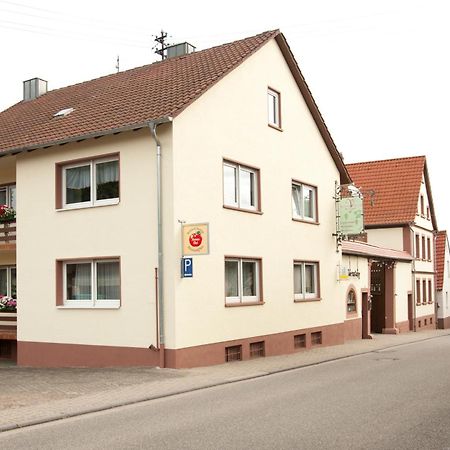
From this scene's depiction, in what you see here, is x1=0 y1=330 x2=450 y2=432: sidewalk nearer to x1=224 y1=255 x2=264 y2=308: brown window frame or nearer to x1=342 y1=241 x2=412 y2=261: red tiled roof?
x1=224 y1=255 x2=264 y2=308: brown window frame

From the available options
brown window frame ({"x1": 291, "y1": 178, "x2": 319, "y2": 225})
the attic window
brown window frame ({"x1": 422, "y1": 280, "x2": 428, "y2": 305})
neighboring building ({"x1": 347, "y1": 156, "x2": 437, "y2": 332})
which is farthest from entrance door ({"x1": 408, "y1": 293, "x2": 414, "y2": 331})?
the attic window

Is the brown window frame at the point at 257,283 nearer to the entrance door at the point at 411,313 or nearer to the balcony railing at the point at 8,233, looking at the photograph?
the balcony railing at the point at 8,233

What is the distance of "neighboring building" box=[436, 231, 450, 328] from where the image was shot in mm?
44750

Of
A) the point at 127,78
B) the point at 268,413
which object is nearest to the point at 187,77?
the point at 127,78

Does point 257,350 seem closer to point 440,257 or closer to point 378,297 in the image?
point 378,297

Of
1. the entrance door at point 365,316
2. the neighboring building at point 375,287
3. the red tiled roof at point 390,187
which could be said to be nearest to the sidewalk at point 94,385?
the neighboring building at point 375,287

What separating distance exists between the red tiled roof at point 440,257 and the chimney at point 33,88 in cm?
2959

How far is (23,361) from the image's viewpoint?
58.0 feet

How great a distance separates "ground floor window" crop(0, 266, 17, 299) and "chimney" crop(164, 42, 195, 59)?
913cm

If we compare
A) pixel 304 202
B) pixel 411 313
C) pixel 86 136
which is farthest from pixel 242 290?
pixel 411 313

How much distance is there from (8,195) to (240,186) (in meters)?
7.27

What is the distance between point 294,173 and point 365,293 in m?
9.52

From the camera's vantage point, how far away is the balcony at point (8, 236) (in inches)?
728

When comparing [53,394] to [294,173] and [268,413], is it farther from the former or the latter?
[294,173]
